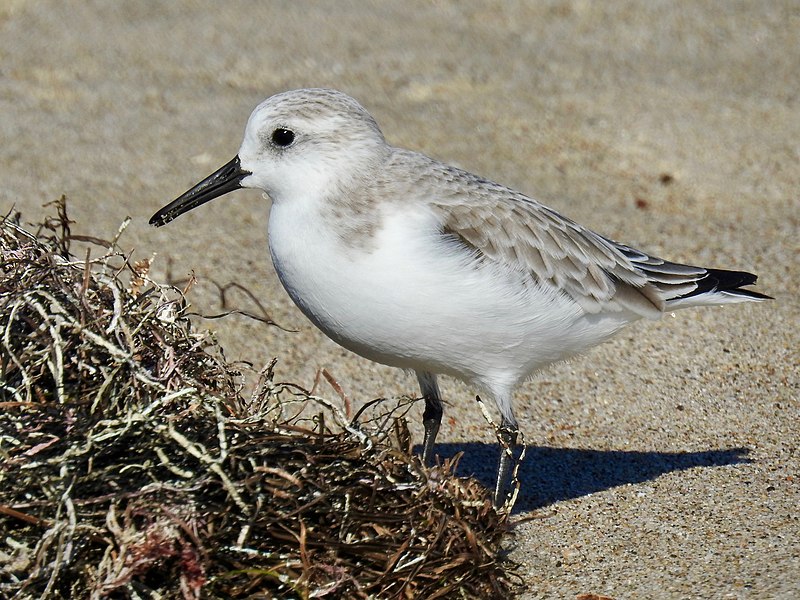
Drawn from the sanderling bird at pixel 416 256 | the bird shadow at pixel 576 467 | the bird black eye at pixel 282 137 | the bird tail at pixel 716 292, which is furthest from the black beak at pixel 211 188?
the bird tail at pixel 716 292

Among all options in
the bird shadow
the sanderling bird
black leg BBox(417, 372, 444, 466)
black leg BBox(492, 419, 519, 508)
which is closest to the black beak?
the sanderling bird

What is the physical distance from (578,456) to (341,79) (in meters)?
3.85

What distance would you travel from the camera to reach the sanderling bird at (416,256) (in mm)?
2916

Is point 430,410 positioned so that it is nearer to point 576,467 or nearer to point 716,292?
point 576,467

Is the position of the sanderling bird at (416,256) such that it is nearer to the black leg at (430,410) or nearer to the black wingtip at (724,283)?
the black leg at (430,410)

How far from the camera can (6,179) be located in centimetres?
538

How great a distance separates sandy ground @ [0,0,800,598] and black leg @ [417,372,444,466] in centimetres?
28

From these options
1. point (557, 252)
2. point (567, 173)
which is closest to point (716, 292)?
point (557, 252)

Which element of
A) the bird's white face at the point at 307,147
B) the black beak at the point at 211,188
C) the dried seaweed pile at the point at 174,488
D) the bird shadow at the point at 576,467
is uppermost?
the bird's white face at the point at 307,147

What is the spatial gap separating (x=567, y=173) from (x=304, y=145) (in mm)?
3075

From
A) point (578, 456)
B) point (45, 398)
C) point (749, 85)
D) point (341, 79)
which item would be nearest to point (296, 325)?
point (578, 456)

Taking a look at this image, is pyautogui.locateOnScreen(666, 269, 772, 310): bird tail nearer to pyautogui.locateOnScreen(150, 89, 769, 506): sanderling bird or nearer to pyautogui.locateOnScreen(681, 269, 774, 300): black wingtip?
pyautogui.locateOnScreen(681, 269, 774, 300): black wingtip

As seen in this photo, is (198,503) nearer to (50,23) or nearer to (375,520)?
(375,520)

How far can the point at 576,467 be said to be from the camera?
361 cm
